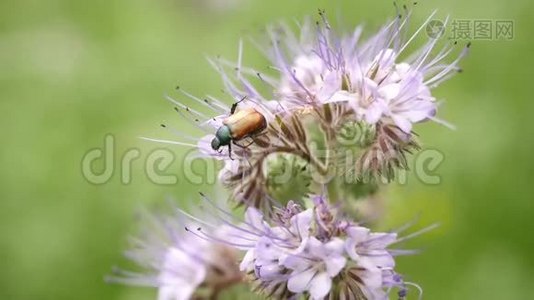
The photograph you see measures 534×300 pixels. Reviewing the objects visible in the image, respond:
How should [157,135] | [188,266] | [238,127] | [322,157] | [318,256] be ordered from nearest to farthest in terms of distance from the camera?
[318,256]
[238,127]
[322,157]
[188,266]
[157,135]

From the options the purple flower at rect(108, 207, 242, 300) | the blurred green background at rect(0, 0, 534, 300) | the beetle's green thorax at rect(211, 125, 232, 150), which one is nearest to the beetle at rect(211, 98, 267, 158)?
the beetle's green thorax at rect(211, 125, 232, 150)

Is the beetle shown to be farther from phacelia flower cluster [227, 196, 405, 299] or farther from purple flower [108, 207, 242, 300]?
purple flower [108, 207, 242, 300]

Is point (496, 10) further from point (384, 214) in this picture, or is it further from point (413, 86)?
point (413, 86)

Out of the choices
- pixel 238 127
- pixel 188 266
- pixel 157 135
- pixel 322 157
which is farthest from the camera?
pixel 157 135

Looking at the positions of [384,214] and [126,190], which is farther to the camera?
[126,190]

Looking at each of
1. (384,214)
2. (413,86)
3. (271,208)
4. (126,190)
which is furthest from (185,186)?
(413,86)

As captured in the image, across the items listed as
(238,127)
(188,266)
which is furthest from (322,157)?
(188,266)

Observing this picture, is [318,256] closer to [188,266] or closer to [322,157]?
[322,157]
